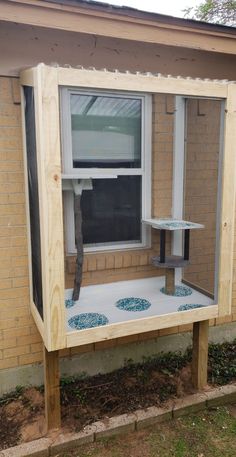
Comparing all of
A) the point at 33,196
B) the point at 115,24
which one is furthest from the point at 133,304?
the point at 115,24

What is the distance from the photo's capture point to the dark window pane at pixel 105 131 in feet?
8.86

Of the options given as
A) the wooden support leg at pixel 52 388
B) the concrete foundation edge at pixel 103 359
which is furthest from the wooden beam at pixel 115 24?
the concrete foundation edge at pixel 103 359

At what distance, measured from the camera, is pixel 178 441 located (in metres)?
2.37

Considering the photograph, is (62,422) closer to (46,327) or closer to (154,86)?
(46,327)

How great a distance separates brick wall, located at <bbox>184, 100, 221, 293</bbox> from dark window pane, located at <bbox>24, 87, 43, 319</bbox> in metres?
1.26

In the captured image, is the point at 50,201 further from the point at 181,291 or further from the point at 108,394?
the point at 108,394

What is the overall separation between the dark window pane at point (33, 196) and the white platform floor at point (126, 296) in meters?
0.32

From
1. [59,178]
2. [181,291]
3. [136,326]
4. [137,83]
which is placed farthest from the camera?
[181,291]

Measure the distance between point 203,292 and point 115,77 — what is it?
174cm

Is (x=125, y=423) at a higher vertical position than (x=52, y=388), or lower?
lower

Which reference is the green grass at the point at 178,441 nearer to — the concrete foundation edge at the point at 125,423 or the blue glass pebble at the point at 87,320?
the concrete foundation edge at the point at 125,423

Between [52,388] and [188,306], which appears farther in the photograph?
[188,306]

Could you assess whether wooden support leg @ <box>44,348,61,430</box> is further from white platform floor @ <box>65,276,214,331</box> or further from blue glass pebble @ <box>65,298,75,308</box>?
blue glass pebble @ <box>65,298,75,308</box>

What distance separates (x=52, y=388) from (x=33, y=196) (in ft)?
4.06
